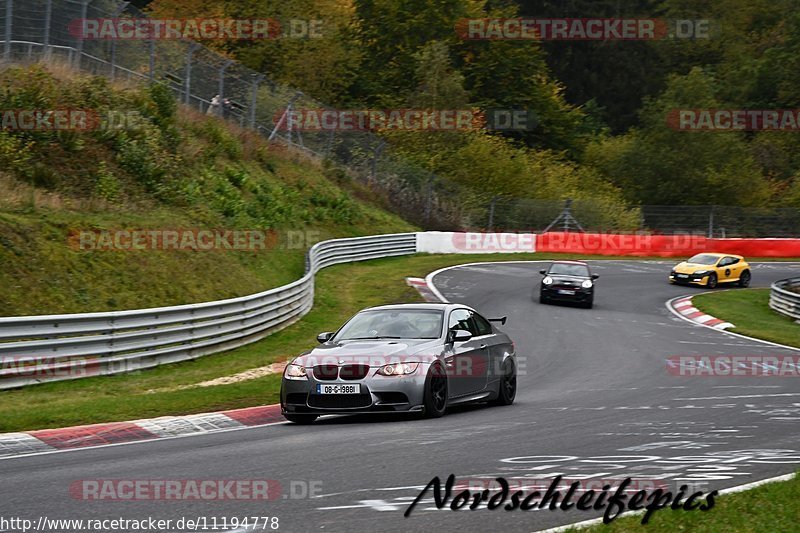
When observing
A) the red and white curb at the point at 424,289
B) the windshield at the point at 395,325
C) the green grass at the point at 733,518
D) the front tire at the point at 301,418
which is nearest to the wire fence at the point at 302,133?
the red and white curb at the point at 424,289

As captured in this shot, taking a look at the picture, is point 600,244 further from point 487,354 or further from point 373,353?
point 373,353

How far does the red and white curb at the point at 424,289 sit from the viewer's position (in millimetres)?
30856

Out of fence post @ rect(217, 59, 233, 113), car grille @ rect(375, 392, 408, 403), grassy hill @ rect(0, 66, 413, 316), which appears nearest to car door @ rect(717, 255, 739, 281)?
grassy hill @ rect(0, 66, 413, 316)

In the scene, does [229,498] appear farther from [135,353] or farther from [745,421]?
[135,353]

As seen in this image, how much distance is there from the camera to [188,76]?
39.0m

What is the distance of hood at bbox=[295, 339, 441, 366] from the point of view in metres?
11.9

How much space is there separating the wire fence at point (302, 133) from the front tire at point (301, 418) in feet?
69.7

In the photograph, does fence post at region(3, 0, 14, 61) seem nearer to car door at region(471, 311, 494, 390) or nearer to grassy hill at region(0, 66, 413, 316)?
grassy hill at region(0, 66, 413, 316)

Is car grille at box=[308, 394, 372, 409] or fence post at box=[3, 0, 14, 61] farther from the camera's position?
fence post at box=[3, 0, 14, 61]

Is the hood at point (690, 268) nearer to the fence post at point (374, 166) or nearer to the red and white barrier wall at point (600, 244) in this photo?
the red and white barrier wall at point (600, 244)

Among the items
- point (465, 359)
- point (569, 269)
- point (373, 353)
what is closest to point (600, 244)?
point (569, 269)

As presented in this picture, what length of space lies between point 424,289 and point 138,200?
9.00 m

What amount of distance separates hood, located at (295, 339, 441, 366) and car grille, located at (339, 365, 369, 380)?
7cm

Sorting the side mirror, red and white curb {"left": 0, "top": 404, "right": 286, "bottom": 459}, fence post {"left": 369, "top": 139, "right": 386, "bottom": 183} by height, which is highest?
fence post {"left": 369, "top": 139, "right": 386, "bottom": 183}
